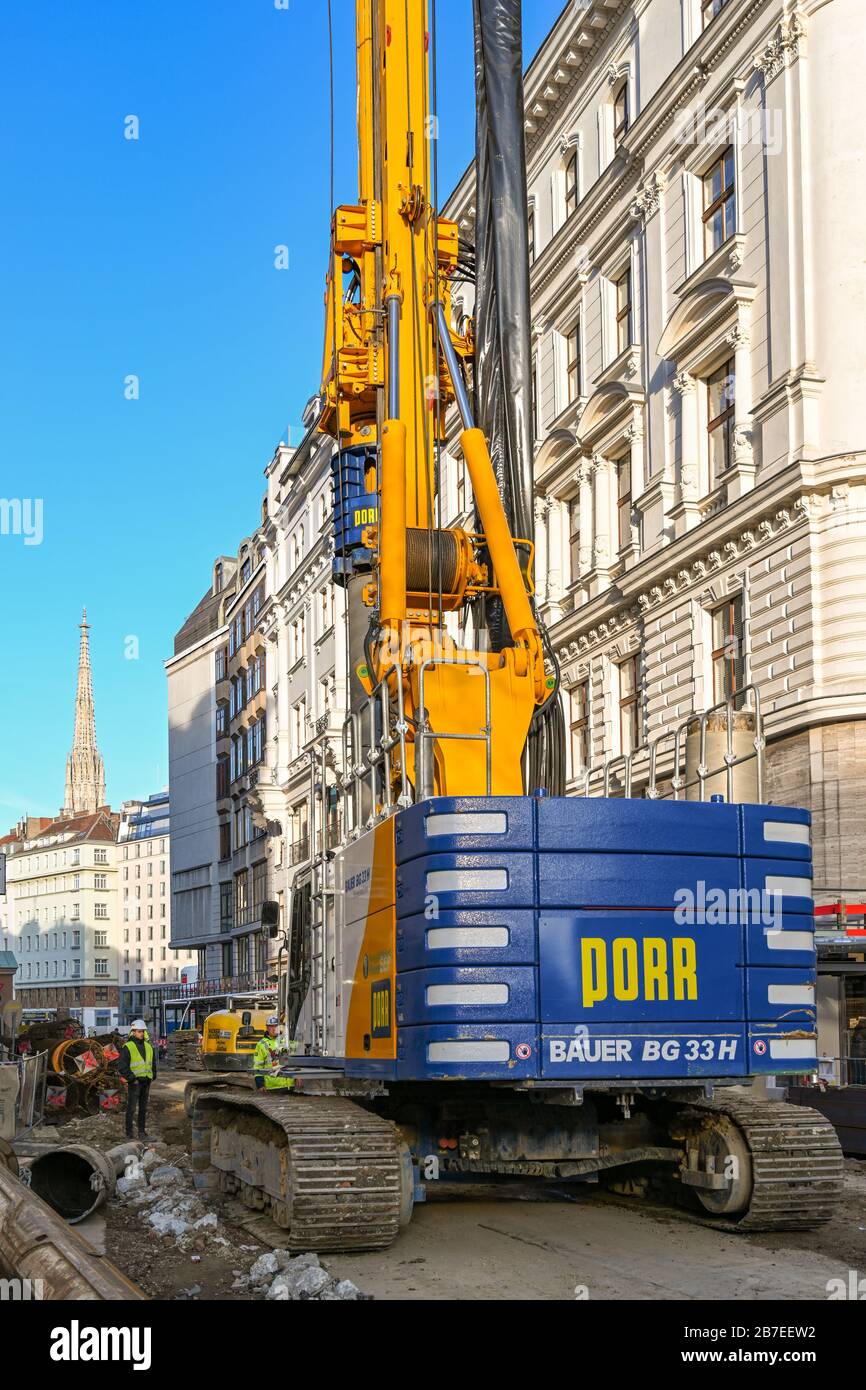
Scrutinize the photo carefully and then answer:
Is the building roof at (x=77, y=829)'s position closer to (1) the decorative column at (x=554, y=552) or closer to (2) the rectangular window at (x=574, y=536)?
(1) the decorative column at (x=554, y=552)

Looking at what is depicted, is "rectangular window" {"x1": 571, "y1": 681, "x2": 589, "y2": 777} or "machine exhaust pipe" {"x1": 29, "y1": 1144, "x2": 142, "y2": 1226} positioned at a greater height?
"rectangular window" {"x1": 571, "y1": 681, "x2": 589, "y2": 777}

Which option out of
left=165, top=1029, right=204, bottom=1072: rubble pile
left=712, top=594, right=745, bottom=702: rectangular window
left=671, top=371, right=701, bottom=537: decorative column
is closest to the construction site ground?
left=712, top=594, right=745, bottom=702: rectangular window

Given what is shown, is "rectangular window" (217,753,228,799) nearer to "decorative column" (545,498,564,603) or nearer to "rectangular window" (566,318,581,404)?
"decorative column" (545,498,564,603)

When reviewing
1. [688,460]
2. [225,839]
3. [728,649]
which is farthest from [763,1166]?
[225,839]

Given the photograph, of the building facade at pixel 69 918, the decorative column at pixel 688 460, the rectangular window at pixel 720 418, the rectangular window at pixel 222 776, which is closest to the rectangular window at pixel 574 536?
the decorative column at pixel 688 460

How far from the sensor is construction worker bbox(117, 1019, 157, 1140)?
2108cm

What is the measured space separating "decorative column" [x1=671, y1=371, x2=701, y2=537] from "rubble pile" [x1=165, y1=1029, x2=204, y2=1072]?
2548 centimetres

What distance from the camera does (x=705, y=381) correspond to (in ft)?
96.0

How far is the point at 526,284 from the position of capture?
12422mm

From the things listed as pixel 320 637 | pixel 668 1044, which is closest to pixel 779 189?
pixel 668 1044
